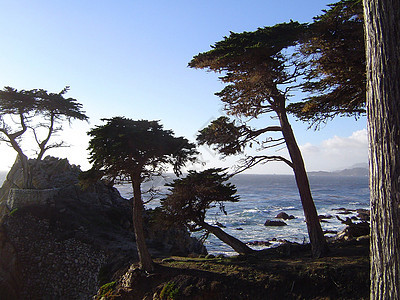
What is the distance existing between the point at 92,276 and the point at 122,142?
25.1ft

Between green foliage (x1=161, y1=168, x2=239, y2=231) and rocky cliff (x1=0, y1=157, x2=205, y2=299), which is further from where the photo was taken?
rocky cliff (x1=0, y1=157, x2=205, y2=299)

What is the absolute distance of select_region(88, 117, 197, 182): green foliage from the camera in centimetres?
1031

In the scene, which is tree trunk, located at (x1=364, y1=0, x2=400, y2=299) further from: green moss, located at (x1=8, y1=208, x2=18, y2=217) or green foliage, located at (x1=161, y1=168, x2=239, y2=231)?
green moss, located at (x1=8, y1=208, x2=18, y2=217)

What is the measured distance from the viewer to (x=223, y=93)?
34.7 ft

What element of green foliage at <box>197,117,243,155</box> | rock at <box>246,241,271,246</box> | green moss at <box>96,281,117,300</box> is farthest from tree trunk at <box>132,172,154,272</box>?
rock at <box>246,241,271,246</box>

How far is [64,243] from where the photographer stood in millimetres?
15430

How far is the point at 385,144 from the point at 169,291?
8091mm

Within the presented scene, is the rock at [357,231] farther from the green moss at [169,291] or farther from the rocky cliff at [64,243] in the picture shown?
the green moss at [169,291]

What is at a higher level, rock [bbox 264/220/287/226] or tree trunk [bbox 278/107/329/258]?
tree trunk [bbox 278/107/329/258]

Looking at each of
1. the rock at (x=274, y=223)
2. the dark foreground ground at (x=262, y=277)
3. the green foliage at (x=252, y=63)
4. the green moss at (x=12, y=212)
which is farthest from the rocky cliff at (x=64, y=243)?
the rock at (x=274, y=223)

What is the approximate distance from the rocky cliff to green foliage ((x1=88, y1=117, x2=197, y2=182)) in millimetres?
2244

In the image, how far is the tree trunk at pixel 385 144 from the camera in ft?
10.9

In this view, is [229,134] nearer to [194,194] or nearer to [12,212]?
[194,194]

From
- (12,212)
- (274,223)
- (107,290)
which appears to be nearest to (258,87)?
(107,290)
